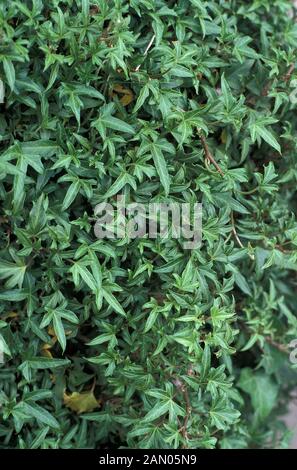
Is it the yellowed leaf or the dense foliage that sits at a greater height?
the dense foliage

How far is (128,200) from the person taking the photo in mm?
1571

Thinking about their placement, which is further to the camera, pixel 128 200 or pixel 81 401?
pixel 81 401

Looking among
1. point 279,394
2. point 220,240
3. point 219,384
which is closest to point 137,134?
point 220,240

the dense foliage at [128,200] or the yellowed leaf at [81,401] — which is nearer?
the dense foliage at [128,200]

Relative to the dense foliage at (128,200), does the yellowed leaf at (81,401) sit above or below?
below

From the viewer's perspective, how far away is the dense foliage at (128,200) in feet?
4.92

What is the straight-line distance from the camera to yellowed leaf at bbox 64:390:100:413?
1729 mm

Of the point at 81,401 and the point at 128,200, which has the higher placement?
the point at 128,200

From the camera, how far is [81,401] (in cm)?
175

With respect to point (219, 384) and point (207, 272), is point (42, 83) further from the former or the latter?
point (219, 384)

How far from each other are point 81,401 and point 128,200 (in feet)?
1.76

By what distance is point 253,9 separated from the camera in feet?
5.86

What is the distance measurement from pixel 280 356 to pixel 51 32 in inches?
44.0

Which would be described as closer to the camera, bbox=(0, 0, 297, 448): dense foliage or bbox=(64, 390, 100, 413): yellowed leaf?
bbox=(0, 0, 297, 448): dense foliage
